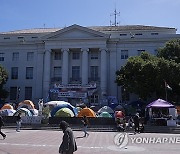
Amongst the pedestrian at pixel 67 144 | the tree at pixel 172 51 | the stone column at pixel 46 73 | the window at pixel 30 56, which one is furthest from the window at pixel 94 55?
the pedestrian at pixel 67 144

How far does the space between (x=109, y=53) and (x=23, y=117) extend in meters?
26.0

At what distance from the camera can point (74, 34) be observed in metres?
53.0

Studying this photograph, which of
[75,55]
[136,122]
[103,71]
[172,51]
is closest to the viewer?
[136,122]

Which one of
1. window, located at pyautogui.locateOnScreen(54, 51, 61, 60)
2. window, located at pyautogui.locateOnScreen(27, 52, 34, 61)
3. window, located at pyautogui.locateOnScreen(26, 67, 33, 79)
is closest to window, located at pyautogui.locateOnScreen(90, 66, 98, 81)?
window, located at pyautogui.locateOnScreen(54, 51, 61, 60)

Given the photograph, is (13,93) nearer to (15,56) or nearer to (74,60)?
(15,56)

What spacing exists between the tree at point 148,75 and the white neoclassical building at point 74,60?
22.9ft

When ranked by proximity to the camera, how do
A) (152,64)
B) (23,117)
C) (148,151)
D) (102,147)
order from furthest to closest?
(152,64), (23,117), (102,147), (148,151)

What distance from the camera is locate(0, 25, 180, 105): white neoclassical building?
1997 inches

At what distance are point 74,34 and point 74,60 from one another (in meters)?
4.71

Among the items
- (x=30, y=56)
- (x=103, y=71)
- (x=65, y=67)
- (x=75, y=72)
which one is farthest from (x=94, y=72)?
(x=30, y=56)

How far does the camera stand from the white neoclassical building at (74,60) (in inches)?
1997

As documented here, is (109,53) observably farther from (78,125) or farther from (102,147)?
(102,147)

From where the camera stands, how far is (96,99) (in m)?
50.8

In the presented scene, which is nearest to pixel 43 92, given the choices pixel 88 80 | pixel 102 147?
pixel 88 80
